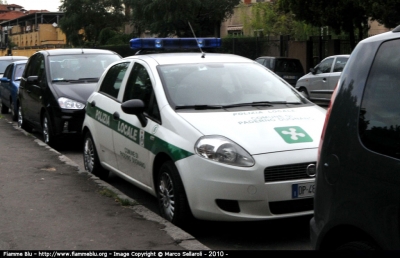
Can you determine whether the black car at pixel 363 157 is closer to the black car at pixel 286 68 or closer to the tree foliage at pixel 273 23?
the black car at pixel 286 68

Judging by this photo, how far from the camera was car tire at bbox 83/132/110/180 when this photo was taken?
8227mm

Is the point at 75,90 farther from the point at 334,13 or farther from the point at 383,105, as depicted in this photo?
the point at 334,13

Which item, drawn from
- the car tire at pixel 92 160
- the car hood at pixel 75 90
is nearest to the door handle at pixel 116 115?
the car tire at pixel 92 160

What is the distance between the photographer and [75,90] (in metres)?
11.4

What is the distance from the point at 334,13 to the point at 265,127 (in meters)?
21.8

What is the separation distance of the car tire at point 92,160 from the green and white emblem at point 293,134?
3013 millimetres

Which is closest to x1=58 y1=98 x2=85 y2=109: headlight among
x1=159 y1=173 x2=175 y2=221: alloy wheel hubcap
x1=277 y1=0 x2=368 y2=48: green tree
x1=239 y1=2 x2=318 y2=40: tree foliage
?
x1=159 y1=173 x2=175 y2=221: alloy wheel hubcap

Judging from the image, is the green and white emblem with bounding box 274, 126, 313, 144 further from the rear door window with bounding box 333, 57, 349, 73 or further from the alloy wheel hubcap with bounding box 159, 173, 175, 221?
the rear door window with bounding box 333, 57, 349, 73

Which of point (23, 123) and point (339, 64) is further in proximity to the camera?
point (339, 64)

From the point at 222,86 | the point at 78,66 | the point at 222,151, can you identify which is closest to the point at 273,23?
the point at 78,66

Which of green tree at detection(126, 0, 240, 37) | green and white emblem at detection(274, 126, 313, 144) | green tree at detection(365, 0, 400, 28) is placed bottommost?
green and white emblem at detection(274, 126, 313, 144)

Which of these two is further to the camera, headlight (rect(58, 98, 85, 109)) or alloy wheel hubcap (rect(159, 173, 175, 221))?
headlight (rect(58, 98, 85, 109))

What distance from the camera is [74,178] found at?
8078mm

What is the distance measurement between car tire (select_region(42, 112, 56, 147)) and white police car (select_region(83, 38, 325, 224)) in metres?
3.42
